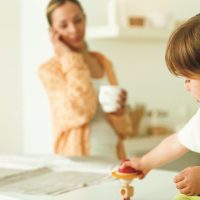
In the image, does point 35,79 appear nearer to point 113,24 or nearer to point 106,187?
point 113,24

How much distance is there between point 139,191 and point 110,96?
25.5 inches

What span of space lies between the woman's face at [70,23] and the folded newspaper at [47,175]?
26.4 inches

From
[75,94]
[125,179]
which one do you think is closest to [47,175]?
[125,179]

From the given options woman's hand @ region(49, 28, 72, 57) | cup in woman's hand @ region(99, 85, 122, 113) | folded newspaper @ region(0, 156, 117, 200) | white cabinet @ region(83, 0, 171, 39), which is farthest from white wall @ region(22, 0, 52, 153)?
folded newspaper @ region(0, 156, 117, 200)

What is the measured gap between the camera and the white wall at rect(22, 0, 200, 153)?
2.33m

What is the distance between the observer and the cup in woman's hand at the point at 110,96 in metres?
1.52

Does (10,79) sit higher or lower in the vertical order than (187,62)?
lower

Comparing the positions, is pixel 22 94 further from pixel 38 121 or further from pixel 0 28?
pixel 0 28

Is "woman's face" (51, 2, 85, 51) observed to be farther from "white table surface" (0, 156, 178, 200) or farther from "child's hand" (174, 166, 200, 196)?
"child's hand" (174, 166, 200, 196)

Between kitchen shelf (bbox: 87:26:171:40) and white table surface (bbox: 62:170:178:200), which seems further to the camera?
kitchen shelf (bbox: 87:26:171:40)

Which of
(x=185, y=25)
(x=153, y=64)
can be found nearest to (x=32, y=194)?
(x=185, y=25)

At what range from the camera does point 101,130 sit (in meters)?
1.72

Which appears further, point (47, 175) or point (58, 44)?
point (58, 44)

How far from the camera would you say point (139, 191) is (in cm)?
92
